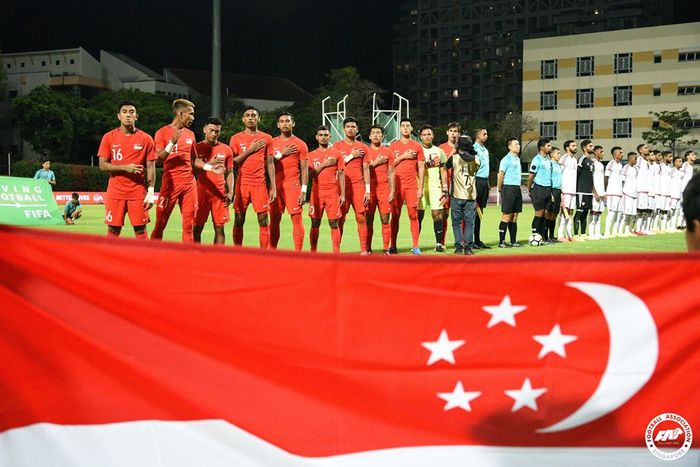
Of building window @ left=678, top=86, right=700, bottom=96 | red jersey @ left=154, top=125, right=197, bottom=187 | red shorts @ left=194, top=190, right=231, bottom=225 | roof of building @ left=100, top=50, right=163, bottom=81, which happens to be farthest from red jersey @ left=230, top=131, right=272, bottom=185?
roof of building @ left=100, top=50, right=163, bottom=81

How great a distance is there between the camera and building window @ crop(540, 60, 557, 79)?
8306cm

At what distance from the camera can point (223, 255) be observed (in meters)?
3.03

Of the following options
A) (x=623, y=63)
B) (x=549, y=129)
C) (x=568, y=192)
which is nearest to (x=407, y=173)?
(x=568, y=192)

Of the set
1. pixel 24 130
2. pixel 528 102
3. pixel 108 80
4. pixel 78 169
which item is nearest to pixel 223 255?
pixel 78 169

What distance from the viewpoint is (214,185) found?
11438mm

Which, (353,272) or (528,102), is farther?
(528,102)

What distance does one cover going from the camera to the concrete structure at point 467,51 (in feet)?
453

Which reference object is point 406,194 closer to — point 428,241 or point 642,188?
point 428,241

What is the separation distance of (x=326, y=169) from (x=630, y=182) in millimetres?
10912

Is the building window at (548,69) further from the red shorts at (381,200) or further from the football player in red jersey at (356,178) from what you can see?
the football player in red jersey at (356,178)

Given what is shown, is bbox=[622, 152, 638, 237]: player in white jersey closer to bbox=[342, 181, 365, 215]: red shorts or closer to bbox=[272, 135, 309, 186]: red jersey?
bbox=[342, 181, 365, 215]: red shorts

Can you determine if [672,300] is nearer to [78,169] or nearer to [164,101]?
[78,169]

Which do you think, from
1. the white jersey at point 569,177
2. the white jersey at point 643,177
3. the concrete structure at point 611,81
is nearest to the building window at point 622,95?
the concrete structure at point 611,81

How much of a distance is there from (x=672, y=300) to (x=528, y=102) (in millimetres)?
86215
